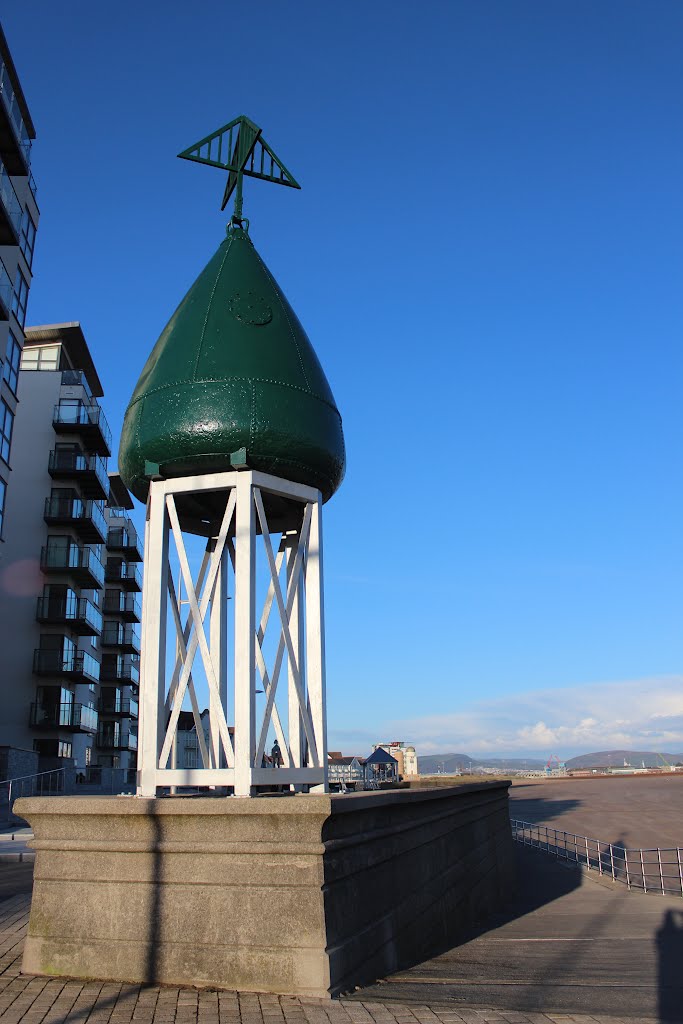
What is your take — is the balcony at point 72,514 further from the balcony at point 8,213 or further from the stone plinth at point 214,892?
the stone plinth at point 214,892

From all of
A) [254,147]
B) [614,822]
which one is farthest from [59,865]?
[614,822]

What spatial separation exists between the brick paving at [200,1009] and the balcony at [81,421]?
4150 centimetres

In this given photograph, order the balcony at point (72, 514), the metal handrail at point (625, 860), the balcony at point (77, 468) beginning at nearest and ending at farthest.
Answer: the metal handrail at point (625, 860), the balcony at point (72, 514), the balcony at point (77, 468)

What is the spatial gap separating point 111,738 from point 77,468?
72.0 feet

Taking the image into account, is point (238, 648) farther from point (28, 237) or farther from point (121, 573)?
point (121, 573)

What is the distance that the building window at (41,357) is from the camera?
49.3m

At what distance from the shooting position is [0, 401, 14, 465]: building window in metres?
32.3

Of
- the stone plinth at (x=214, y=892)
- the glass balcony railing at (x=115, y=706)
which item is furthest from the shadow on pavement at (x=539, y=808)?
the stone plinth at (x=214, y=892)

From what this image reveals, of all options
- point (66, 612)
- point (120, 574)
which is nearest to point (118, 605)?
point (120, 574)

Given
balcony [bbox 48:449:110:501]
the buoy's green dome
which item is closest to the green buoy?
the buoy's green dome

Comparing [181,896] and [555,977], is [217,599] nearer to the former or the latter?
[181,896]

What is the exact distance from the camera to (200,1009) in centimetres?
571

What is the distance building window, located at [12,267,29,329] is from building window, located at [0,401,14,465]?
4273mm

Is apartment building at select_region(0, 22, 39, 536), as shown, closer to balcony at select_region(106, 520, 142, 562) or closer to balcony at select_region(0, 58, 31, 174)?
balcony at select_region(0, 58, 31, 174)
